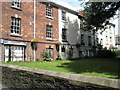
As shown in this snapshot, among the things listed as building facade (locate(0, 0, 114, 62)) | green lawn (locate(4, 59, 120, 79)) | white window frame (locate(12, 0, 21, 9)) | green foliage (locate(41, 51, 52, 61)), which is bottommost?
green lawn (locate(4, 59, 120, 79))

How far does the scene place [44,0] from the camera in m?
17.3

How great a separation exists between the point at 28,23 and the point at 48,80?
40.4 ft

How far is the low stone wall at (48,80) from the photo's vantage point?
2.90 m

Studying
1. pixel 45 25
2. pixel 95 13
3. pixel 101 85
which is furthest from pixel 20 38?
pixel 101 85

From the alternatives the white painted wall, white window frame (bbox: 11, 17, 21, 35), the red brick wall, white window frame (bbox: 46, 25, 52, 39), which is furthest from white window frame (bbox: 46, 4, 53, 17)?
Answer: the white painted wall

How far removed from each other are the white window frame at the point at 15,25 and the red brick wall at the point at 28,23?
0.46 metres

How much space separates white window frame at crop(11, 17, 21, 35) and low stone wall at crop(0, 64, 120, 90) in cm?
783

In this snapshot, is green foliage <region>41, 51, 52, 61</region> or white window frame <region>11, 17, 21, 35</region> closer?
white window frame <region>11, 17, 21, 35</region>

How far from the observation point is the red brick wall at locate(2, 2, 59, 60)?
1329 cm

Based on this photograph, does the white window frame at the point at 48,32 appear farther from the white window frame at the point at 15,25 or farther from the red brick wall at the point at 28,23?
the white window frame at the point at 15,25

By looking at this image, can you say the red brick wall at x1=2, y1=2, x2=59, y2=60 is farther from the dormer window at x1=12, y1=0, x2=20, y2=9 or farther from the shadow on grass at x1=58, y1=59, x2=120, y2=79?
the shadow on grass at x1=58, y1=59, x2=120, y2=79

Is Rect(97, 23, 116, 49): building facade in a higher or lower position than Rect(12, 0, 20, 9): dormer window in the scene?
lower

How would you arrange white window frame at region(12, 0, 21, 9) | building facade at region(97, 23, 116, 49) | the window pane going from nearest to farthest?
the window pane → white window frame at region(12, 0, 21, 9) → building facade at region(97, 23, 116, 49)

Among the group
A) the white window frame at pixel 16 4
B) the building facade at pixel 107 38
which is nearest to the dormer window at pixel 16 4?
the white window frame at pixel 16 4
